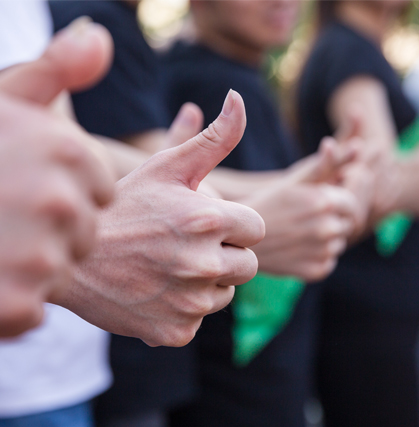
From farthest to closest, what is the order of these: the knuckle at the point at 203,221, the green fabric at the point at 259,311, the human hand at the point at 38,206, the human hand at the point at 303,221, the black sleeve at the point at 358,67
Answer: the black sleeve at the point at 358,67, the green fabric at the point at 259,311, the human hand at the point at 303,221, the knuckle at the point at 203,221, the human hand at the point at 38,206

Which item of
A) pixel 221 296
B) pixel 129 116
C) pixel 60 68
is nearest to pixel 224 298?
pixel 221 296

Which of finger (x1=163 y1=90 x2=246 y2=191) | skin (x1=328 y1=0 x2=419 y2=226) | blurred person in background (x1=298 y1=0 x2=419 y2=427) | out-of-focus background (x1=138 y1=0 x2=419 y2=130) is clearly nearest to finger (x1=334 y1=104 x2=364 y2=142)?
skin (x1=328 y1=0 x2=419 y2=226)

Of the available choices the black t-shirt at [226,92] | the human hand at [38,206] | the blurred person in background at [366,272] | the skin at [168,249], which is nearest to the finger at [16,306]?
the human hand at [38,206]

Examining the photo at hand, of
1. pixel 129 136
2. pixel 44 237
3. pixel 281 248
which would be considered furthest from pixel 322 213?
pixel 44 237

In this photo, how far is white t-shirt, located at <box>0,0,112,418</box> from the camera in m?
0.61

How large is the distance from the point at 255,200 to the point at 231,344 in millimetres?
369

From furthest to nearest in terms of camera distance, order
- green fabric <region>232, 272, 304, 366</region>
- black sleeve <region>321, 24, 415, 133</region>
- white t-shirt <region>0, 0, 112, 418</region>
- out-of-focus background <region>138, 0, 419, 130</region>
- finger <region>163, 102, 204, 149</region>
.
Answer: out-of-focus background <region>138, 0, 419, 130</region>, black sleeve <region>321, 24, 415, 133</region>, green fabric <region>232, 272, 304, 366</region>, white t-shirt <region>0, 0, 112, 418</region>, finger <region>163, 102, 204, 149</region>

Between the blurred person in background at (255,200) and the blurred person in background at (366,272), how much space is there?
151 millimetres

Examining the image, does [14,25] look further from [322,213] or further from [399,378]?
[399,378]

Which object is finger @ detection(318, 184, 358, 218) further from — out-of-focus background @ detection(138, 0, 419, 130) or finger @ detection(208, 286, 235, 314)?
out-of-focus background @ detection(138, 0, 419, 130)

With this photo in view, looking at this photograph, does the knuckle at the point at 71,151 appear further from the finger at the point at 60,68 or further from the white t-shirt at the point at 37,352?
the white t-shirt at the point at 37,352

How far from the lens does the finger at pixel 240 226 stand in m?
0.35

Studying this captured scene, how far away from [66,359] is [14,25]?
0.48m

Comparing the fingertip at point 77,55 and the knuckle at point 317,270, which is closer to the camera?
the fingertip at point 77,55
